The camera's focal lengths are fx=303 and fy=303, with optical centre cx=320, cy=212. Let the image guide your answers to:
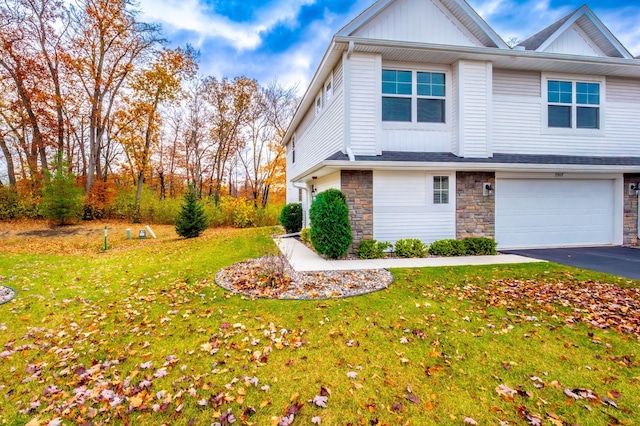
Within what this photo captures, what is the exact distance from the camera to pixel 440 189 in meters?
9.06

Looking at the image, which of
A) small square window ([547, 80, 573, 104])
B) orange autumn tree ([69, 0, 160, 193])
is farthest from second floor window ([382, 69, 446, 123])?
orange autumn tree ([69, 0, 160, 193])

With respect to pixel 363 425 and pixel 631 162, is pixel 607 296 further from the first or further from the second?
pixel 631 162

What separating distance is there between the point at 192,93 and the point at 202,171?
662 centimetres

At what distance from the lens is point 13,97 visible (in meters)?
17.8

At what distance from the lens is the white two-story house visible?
8.64 m

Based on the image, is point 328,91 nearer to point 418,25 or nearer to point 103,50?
point 418,25

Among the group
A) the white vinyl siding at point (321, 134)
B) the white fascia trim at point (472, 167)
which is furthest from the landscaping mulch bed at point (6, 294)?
the white vinyl siding at point (321, 134)

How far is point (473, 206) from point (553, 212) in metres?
3.01

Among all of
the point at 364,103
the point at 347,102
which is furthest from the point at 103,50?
the point at 364,103

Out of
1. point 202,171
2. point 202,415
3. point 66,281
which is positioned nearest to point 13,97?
point 202,171

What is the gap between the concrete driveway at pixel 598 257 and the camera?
6.98 m

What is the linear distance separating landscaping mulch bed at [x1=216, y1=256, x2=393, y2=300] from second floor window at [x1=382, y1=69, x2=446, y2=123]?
195 inches

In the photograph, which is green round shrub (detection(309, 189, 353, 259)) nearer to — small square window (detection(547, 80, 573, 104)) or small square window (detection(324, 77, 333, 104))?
small square window (detection(324, 77, 333, 104))

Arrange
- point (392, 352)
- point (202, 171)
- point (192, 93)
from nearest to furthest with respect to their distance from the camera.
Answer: point (392, 352) < point (192, 93) < point (202, 171)
